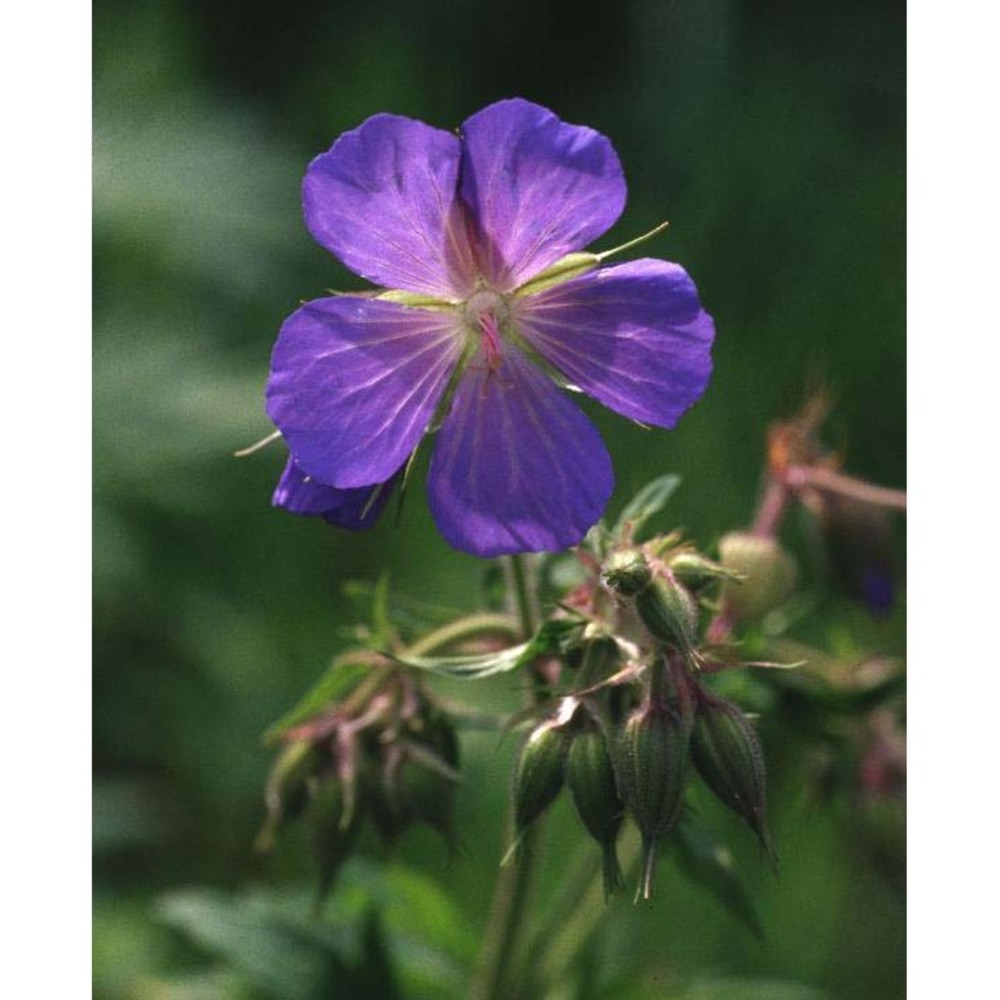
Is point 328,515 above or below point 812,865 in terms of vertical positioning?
above

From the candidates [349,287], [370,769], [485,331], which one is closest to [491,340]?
[485,331]

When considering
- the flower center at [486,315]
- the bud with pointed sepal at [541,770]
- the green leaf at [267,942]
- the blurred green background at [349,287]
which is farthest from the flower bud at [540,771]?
the blurred green background at [349,287]

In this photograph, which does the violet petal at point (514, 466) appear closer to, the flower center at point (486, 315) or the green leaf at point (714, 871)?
the flower center at point (486, 315)

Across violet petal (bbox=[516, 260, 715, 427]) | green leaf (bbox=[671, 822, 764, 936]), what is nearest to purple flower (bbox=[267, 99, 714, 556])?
violet petal (bbox=[516, 260, 715, 427])

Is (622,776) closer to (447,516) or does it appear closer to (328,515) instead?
(447,516)

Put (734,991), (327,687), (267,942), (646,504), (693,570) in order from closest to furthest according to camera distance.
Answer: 1. (693,570)
2. (327,687)
3. (646,504)
4. (267,942)
5. (734,991)

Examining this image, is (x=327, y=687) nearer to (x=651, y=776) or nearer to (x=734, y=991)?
(x=651, y=776)
